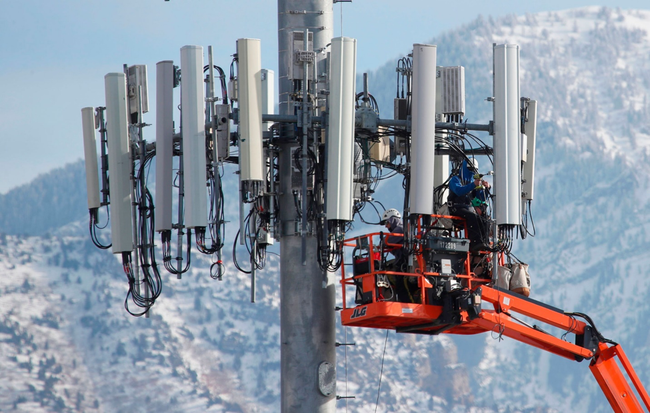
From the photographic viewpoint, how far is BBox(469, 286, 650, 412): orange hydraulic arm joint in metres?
24.1

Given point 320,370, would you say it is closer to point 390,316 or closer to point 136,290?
point 390,316

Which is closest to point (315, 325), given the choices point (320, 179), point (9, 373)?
point (320, 179)

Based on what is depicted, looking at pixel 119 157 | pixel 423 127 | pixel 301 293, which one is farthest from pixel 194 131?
pixel 423 127

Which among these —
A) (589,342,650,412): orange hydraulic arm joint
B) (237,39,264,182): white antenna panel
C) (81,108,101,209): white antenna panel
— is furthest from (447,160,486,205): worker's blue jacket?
(81,108,101,209): white antenna panel

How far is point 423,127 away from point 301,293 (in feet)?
15.0

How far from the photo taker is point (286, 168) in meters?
25.7

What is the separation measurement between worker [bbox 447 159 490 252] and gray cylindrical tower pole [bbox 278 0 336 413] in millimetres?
3228

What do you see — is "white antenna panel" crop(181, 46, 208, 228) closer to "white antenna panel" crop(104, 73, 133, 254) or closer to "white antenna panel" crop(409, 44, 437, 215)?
"white antenna panel" crop(104, 73, 133, 254)

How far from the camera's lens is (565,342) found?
24.6 meters

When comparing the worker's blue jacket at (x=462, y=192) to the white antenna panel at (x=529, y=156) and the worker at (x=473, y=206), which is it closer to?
the worker at (x=473, y=206)

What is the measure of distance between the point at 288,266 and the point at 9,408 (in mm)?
166530

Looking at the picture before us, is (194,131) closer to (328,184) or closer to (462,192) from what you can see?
(328,184)

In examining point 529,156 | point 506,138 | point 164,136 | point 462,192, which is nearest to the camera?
point 506,138

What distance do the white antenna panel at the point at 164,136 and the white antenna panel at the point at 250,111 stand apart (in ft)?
8.30
